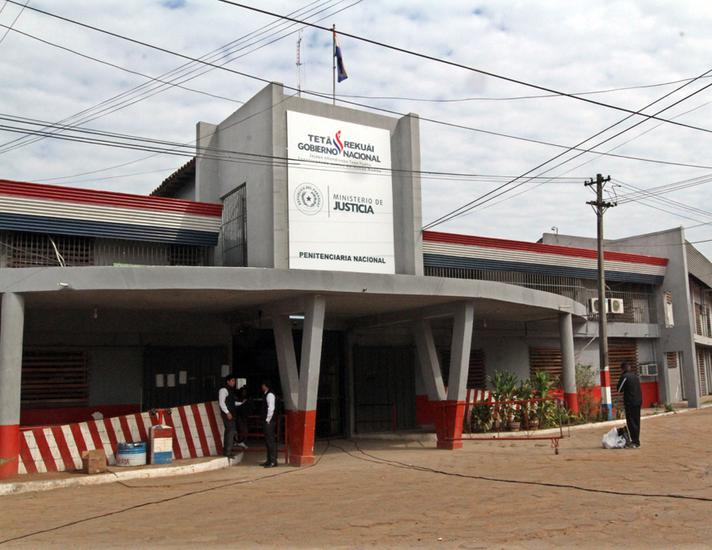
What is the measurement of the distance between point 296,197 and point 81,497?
9074 mm

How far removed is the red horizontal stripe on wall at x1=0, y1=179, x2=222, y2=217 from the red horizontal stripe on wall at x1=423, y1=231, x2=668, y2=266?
7608 millimetres

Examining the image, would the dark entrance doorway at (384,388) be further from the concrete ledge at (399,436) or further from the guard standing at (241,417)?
the guard standing at (241,417)

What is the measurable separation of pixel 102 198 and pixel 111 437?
646cm

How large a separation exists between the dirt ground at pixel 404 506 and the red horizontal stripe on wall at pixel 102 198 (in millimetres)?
7430

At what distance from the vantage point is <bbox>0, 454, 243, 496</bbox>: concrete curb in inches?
483

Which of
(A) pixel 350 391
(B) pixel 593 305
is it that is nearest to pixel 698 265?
(B) pixel 593 305

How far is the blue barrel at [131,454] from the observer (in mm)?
14273

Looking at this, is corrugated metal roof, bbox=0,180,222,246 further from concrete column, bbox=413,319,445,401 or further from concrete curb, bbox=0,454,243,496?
concrete curb, bbox=0,454,243,496

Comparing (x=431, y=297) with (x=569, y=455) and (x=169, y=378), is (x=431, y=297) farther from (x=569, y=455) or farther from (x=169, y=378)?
(x=169, y=378)

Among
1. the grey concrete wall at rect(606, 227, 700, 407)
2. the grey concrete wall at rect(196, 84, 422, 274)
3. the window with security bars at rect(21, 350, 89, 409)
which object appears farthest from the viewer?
the grey concrete wall at rect(606, 227, 700, 407)

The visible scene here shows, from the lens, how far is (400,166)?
2034 centimetres

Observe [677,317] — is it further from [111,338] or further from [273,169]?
[111,338]

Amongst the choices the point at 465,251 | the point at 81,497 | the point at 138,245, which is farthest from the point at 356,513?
the point at 465,251

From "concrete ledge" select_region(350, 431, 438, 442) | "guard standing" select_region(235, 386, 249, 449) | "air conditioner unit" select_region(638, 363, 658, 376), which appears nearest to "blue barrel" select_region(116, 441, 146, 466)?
"guard standing" select_region(235, 386, 249, 449)
